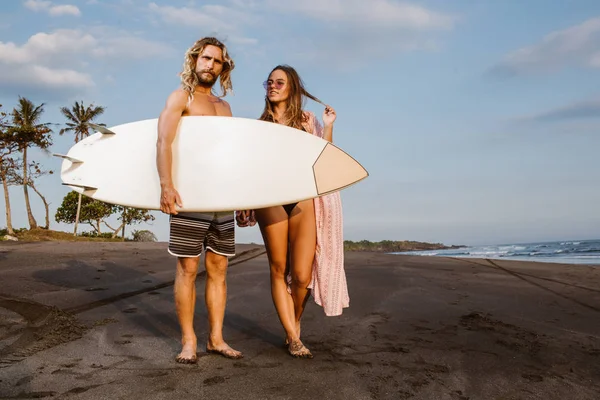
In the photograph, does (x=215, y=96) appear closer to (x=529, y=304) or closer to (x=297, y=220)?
(x=297, y=220)

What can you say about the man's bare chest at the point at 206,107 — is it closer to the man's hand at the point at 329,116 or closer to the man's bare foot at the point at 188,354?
the man's hand at the point at 329,116

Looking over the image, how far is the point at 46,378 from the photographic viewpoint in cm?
222

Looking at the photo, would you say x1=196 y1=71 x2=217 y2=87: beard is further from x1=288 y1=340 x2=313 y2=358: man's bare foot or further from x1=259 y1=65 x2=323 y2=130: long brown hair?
x1=288 y1=340 x2=313 y2=358: man's bare foot

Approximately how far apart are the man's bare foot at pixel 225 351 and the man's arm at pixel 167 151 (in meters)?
0.79

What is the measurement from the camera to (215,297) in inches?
107

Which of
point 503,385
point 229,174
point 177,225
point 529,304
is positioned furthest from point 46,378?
point 529,304

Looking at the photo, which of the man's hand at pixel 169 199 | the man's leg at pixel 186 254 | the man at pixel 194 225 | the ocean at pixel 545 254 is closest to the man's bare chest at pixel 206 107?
the man at pixel 194 225

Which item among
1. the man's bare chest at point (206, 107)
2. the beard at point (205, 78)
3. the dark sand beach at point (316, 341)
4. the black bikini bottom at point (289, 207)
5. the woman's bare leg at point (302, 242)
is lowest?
the dark sand beach at point (316, 341)

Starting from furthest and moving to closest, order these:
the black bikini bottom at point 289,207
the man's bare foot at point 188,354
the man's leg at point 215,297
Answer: the black bikini bottom at point 289,207
the man's leg at point 215,297
the man's bare foot at point 188,354

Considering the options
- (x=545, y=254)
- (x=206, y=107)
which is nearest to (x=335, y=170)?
(x=206, y=107)

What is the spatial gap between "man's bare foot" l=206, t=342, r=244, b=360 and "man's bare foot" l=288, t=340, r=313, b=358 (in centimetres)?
27

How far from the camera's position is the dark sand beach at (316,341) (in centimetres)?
215

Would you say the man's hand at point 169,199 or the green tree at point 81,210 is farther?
the green tree at point 81,210

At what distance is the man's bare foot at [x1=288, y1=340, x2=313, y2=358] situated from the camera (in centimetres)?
261
